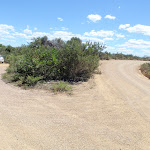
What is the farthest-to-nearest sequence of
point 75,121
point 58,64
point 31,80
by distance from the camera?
point 58,64
point 31,80
point 75,121

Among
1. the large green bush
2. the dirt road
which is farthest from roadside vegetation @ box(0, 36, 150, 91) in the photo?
the dirt road

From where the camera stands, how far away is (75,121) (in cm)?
438

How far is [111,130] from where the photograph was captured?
393cm

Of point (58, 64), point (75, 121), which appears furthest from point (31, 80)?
point (75, 121)

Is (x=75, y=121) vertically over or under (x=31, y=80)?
under

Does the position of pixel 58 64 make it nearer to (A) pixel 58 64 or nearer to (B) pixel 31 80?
(A) pixel 58 64

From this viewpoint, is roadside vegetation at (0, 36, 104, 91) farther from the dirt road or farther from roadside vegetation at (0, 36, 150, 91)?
the dirt road

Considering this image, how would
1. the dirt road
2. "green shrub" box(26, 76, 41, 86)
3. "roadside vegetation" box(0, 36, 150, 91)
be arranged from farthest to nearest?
"roadside vegetation" box(0, 36, 150, 91) < "green shrub" box(26, 76, 41, 86) < the dirt road

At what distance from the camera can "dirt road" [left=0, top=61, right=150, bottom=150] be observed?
11.0 ft

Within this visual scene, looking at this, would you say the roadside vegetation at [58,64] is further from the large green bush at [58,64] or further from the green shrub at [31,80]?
the green shrub at [31,80]

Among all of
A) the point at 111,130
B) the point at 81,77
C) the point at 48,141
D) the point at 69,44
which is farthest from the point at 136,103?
the point at 69,44

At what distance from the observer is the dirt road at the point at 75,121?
11.0 feet

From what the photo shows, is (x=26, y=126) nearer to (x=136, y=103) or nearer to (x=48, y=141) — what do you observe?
(x=48, y=141)

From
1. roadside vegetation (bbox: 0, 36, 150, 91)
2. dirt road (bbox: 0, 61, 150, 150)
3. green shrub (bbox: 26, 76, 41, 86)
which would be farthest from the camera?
roadside vegetation (bbox: 0, 36, 150, 91)
